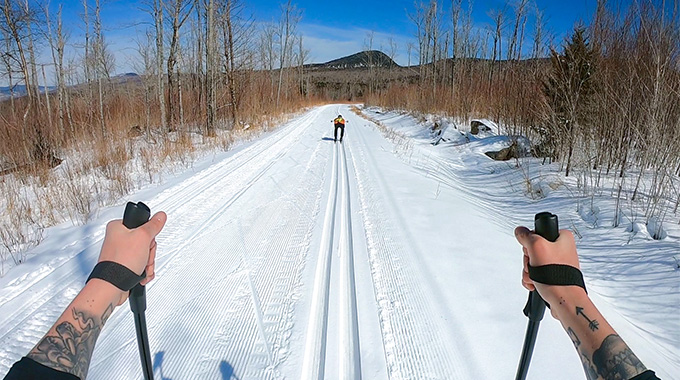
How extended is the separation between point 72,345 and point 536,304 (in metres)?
1.39

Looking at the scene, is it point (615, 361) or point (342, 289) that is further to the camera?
point (342, 289)

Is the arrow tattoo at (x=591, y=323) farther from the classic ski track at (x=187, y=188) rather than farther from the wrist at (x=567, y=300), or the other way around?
the classic ski track at (x=187, y=188)

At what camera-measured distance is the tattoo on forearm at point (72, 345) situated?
34.2 inches

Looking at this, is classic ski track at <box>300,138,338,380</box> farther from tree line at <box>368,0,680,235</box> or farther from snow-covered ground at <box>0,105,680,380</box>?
tree line at <box>368,0,680,235</box>

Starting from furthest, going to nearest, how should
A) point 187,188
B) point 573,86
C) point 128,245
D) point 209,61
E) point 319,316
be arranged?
point 209,61 < point 573,86 < point 187,188 < point 319,316 < point 128,245

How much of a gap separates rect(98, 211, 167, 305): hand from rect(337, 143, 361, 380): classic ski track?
1.33 m

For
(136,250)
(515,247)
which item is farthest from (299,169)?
(136,250)

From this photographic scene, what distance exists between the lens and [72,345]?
0.94m

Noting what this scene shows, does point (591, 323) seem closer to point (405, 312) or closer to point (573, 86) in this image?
point (405, 312)

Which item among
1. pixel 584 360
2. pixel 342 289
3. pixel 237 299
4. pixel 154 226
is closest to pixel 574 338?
pixel 584 360

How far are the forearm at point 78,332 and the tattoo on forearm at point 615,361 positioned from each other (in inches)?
52.3

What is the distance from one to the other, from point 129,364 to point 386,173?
5.71 m

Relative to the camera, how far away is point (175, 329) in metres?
2.29

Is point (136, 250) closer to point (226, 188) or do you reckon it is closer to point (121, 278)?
point (121, 278)
